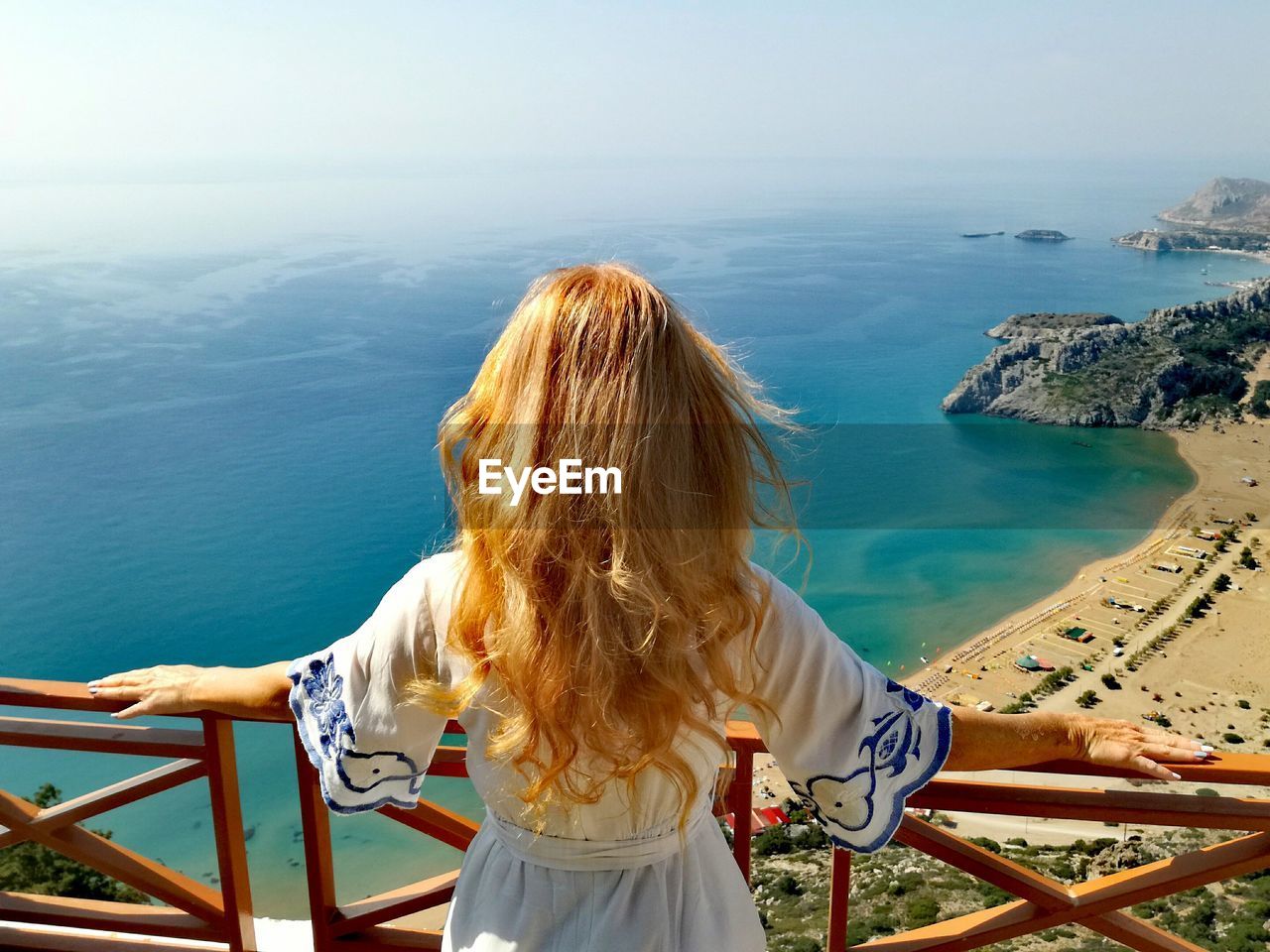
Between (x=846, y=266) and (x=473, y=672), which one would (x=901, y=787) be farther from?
(x=846, y=266)

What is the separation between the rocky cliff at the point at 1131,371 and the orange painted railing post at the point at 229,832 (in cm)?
3703

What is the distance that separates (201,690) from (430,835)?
0.36 m

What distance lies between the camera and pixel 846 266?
2328 inches

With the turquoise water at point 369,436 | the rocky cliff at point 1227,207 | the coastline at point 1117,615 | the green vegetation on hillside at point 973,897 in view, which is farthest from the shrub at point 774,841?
the rocky cliff at point 1227,207

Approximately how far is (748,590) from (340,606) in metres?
25.4

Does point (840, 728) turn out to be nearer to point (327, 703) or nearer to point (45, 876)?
point (327, 703)

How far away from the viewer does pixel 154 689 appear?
986 millimetres

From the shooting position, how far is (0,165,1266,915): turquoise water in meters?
22.6

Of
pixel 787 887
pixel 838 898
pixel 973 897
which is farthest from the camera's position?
pixel 787 887

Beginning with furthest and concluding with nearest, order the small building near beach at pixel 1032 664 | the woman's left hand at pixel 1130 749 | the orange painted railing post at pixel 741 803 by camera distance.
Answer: the small building near beach at pixel 1032 664
the orange painted railing post at pixel 741 803
the woman's left hand at pixel 1130 749

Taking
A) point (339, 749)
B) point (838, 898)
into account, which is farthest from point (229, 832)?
point (838, 898)

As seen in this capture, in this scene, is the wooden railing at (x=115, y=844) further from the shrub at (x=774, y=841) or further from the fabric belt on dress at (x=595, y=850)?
the shrub at (x=774, y=841)

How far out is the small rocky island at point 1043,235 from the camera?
67.1 metres

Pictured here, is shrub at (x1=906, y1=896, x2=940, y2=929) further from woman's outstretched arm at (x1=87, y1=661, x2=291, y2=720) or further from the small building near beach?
the small building near beach
